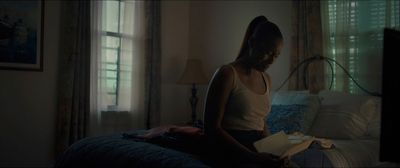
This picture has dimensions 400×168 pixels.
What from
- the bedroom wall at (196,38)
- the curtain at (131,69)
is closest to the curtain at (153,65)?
the curtain at (131,69)

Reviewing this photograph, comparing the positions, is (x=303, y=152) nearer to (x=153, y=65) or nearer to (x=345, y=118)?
(x=345, y=118)

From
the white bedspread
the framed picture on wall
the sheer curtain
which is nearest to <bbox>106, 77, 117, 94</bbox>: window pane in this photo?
the framed picture on wall

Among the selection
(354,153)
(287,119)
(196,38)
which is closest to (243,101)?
(354,153)

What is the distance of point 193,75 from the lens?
4.48 metres

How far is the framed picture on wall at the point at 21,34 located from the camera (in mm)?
3451

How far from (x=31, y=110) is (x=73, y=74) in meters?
0.51

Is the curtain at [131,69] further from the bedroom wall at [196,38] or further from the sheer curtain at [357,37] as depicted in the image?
the sheer curtain at [357,37]

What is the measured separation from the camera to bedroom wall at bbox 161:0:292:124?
14.8 feet

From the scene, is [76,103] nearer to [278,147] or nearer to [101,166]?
[101,166]

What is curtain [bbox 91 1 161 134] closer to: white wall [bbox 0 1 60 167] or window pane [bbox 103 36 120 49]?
window pane [bbox 103 36 120 49]

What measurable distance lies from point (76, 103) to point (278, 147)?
2.68m

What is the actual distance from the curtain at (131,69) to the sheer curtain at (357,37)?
75.4 inches

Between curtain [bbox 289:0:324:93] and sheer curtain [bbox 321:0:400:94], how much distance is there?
72 millimetres

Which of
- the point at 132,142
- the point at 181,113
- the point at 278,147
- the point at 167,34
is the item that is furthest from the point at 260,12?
the point at 278,147
